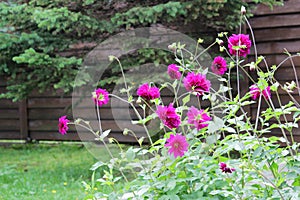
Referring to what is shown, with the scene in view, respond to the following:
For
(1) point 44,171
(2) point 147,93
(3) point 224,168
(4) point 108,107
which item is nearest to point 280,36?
(4) point 108,107

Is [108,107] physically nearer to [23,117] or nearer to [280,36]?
[23,117]

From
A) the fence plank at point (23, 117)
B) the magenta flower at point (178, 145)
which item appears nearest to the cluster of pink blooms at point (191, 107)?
the magenta flower at point (178, 145)

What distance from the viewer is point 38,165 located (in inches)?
200

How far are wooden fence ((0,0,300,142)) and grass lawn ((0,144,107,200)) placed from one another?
0.64ft

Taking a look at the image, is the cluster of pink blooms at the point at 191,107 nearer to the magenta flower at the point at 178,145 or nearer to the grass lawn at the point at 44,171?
the magenta flower at the point at 178,145

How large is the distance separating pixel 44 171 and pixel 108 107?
4.38ft

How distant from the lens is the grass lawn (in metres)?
3.62

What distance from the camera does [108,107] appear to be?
5734mm

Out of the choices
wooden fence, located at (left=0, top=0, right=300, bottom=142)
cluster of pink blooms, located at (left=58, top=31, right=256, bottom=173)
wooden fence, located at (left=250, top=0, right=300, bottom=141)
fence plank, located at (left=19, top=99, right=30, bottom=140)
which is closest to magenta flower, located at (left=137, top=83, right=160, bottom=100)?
cluster of pink blooms, located at (left=58, top=31, right=256, bottom=173)

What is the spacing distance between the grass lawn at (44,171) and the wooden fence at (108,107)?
0.64ft

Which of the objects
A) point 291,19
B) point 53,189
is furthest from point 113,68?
point 291,19

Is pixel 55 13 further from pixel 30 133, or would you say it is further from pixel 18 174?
pixel 30 133

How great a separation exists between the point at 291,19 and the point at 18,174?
283cm

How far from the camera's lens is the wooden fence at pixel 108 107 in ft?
16.1
